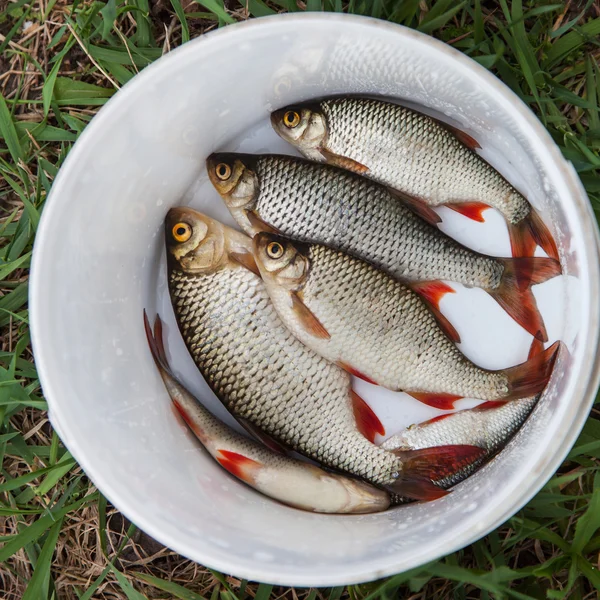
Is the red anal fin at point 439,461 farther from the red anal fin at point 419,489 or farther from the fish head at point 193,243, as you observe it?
the fish head at point 193,243

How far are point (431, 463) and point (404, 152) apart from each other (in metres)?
0.74

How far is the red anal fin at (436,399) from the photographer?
1.52 meters

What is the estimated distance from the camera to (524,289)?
1525 mm

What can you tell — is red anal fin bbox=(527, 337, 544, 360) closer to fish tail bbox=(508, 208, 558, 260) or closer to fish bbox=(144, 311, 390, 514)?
fish tail bbox=(508, 208, 558, 260)

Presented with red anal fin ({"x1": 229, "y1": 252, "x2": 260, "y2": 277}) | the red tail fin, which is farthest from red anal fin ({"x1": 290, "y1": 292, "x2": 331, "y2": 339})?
the red tail fin

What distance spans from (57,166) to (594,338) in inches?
55.3

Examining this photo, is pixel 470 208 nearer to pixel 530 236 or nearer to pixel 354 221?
pixel 530 236

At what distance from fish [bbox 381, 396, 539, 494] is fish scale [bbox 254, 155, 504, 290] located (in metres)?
0.32

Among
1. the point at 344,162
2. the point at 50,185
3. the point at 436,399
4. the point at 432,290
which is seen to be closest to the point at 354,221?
the point at 344,162

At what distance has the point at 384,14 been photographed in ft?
5.18

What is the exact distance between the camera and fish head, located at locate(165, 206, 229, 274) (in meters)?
1.49

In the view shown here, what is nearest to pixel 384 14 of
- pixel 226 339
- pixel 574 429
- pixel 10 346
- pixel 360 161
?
pixel 360 161

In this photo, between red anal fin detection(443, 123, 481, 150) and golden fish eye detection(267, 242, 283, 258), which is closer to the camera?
golden fish eye detection(267, 242, 283, 258)

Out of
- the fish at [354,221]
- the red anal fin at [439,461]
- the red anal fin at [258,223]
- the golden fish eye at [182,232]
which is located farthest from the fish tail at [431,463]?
the golden fish eye at [182,232]
